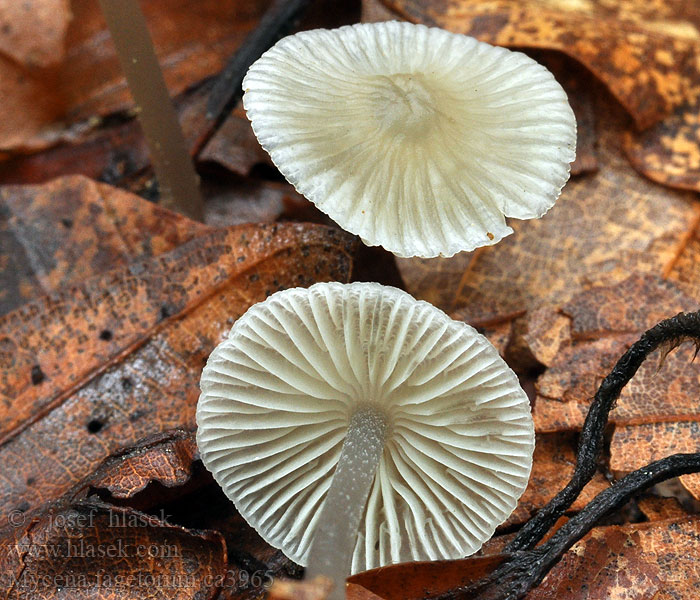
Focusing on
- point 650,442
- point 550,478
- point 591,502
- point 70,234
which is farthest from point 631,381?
point 70,234

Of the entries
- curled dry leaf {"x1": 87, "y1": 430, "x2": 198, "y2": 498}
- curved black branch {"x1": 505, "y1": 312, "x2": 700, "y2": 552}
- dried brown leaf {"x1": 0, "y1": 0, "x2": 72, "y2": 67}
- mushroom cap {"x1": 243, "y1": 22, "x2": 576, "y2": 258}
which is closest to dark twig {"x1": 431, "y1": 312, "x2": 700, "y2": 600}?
curved black branch {"x1": 505, "y1": 312, "x2": 700, "y2": 552}

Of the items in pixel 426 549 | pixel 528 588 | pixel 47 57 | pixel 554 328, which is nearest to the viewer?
pixel 528 588

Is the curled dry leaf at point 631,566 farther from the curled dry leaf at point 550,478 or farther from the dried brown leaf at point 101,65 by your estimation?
the dried brown leaf at point 101,65

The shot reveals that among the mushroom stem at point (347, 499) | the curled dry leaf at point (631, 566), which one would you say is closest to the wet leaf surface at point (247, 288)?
the curled dry leaf at point (631, 566)

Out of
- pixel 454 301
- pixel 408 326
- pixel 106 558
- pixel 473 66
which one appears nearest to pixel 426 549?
pixel 408 326

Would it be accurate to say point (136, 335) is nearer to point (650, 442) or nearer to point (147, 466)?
point (147, 466)

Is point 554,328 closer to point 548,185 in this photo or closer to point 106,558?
point 548,185

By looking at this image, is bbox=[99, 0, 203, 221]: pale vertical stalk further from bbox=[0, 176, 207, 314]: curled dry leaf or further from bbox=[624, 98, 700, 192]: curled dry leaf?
bbox=[624, 98, 700, 192]: curled dry leaf

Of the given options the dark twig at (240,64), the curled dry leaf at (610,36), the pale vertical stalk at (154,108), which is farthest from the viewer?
the curled dry leaf at (610,36)
